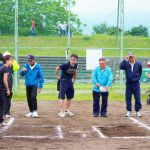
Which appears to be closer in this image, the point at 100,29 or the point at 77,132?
the point at 77,132

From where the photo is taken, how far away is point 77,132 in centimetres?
1261

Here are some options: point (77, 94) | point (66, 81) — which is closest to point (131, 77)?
point (66, 81)

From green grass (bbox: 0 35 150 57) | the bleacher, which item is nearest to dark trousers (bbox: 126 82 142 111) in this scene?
the bleacher

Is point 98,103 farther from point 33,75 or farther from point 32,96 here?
point 33,75

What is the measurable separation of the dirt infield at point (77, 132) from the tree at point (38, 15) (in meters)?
13.2

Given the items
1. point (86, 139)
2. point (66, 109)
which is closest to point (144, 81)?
point (66, 109)

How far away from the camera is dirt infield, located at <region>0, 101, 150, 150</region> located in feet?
34.2

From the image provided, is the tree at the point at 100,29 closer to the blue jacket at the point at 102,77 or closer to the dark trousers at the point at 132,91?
the dark trousers at the point at 132,91

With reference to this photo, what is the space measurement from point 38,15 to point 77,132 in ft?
74.2

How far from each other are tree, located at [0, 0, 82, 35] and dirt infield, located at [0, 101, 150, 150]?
1318 centimetres

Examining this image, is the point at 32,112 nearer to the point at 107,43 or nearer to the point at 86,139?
the point at 86,139

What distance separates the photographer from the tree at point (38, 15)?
30.7 m

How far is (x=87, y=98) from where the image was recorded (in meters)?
24.0

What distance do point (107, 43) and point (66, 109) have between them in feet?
89.0
